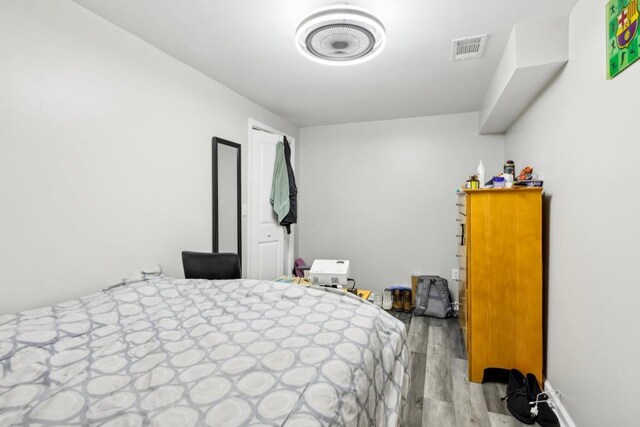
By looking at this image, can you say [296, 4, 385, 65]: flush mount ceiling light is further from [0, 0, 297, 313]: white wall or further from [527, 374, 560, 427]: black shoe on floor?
[527, 374, 560, 427]: black shoe on floor

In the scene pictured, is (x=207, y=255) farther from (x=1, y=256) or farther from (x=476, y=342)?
(x=476, y=342)

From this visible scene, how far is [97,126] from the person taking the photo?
5.85 feet

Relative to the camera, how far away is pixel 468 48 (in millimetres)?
2117

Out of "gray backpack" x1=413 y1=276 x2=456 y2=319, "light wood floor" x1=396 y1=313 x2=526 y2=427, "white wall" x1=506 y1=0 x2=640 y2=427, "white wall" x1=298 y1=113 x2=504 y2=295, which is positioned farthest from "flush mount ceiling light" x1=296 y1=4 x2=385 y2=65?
"gray backpack" x1=413 y1=276 x2=456 y2=319

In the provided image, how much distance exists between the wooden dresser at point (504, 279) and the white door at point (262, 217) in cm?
210

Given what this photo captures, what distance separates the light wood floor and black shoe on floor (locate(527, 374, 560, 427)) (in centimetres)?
13

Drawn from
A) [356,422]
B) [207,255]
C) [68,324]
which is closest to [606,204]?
[356,422]

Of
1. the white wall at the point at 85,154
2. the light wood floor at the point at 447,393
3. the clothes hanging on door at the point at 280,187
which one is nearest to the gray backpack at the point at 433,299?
the light wood floor at the point at 447,393

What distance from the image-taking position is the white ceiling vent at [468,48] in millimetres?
2016

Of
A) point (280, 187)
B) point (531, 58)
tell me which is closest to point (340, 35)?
point (531, 58)

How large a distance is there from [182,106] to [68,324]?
1.73 metres

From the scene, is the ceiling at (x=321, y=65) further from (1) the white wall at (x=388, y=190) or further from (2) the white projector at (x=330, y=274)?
(2) the white projector at (x=330, y=274)

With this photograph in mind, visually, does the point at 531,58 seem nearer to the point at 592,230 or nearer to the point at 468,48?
the point at 468,48

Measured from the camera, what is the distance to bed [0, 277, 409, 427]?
31.8 inches
